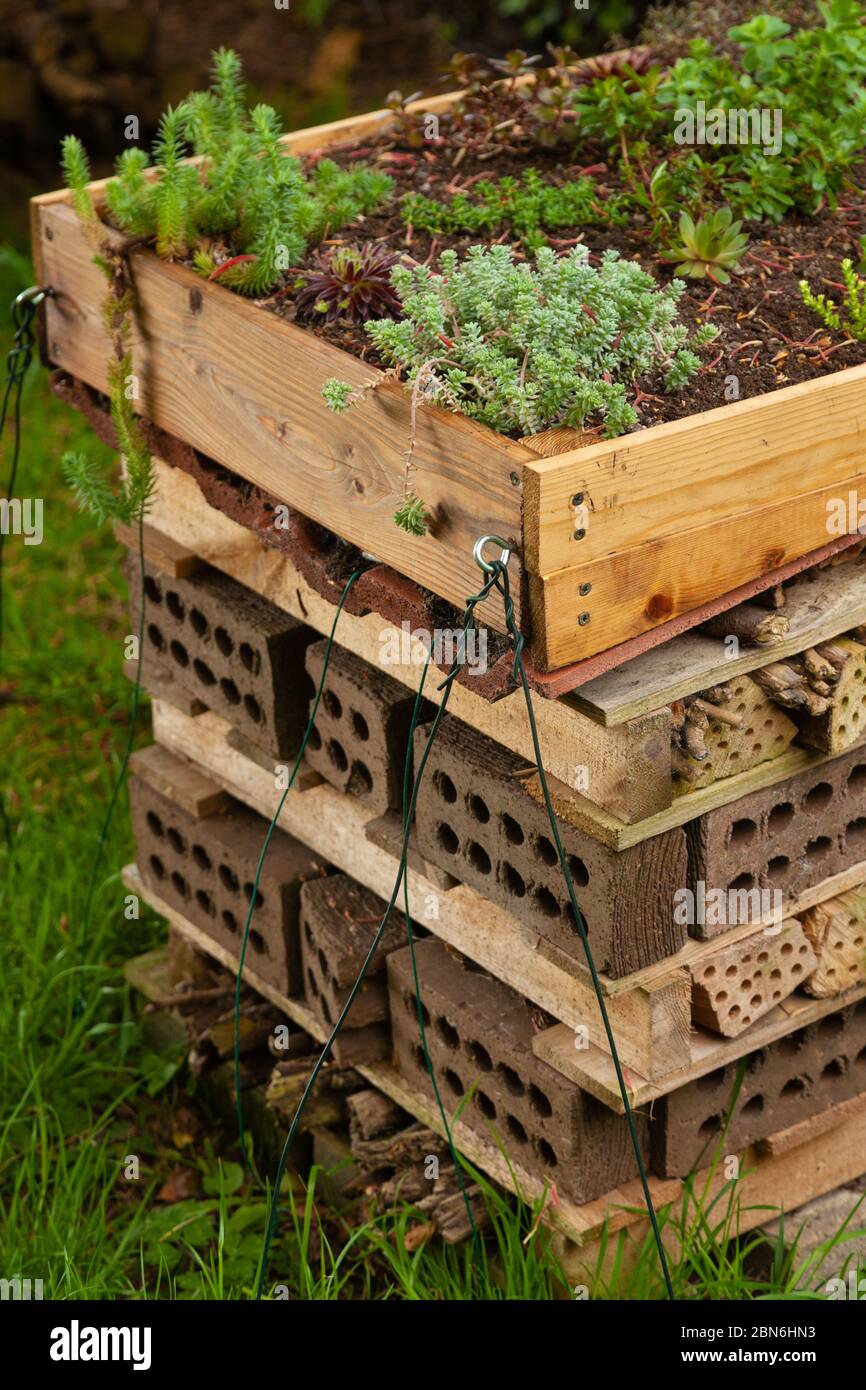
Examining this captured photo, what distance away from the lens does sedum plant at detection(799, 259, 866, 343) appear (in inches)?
119

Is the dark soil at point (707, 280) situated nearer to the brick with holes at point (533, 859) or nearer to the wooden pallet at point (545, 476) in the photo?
the wooden pallet at point (545, 476)

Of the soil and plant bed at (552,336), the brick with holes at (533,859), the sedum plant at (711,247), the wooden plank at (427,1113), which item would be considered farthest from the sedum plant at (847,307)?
the wooden plank at (427,1113)

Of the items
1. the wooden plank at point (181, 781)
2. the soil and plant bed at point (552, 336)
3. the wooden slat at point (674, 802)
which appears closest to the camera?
the soil and plant bed at point (552, 336)

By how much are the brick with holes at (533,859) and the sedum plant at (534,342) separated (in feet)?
1.68

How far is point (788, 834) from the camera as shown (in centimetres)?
299

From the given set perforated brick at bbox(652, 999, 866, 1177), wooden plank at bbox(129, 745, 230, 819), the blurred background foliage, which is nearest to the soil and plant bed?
wooden plank at bbox(129, 745, 230, 819)

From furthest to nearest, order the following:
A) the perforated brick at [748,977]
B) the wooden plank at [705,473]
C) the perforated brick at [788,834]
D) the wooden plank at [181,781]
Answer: the wooden plank at [181,781] < the perforated brick at [748,977] < the perforated brick at [788,834] < the wooden plank at [705,473]

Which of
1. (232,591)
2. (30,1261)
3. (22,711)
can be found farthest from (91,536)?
(30,1261)

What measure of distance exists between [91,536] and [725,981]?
3.74 metres

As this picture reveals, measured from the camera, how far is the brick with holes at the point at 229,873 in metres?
3.66

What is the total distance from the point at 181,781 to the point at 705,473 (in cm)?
170

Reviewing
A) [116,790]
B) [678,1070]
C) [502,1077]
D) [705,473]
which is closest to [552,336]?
[705,473]

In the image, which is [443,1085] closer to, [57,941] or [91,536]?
[57,941]

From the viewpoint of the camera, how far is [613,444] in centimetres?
249
